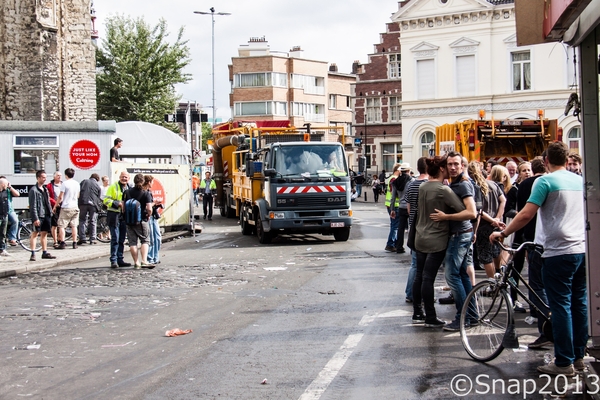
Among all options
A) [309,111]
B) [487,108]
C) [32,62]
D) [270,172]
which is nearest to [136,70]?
[32,62]

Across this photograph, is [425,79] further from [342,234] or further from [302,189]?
[302,189]

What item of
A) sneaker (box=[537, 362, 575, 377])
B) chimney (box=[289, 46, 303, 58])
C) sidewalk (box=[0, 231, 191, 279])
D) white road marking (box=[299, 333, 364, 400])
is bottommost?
white road marking (box=[299, 333, 364, 400])

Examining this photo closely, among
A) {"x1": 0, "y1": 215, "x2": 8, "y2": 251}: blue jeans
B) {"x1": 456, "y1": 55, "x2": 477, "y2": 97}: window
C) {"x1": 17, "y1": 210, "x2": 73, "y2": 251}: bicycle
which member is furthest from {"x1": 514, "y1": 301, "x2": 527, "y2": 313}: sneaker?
{"x1": 456, "y1": 55, "x2": 477, "y2": 97}: window

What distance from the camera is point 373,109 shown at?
61.8m

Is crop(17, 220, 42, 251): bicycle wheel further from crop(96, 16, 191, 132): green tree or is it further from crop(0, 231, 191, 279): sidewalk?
crop(96, 16, 191, 132): green tree

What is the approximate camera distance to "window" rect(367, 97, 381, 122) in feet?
202

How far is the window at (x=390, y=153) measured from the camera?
2389 inches

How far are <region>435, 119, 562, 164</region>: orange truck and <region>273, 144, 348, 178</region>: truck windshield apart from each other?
374cm

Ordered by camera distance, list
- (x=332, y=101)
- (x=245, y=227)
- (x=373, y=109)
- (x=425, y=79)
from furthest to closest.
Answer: (x=332, y=101)
(x=373, y=109)
(x=425, y=79)
(x=245, y=227)

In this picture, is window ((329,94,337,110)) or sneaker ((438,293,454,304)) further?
window ((329,94,337,110))

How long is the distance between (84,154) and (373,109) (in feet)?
141

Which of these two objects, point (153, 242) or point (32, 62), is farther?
point (32, 62)

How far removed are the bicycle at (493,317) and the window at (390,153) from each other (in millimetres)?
53698

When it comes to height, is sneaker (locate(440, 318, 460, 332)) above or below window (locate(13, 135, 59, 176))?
below
